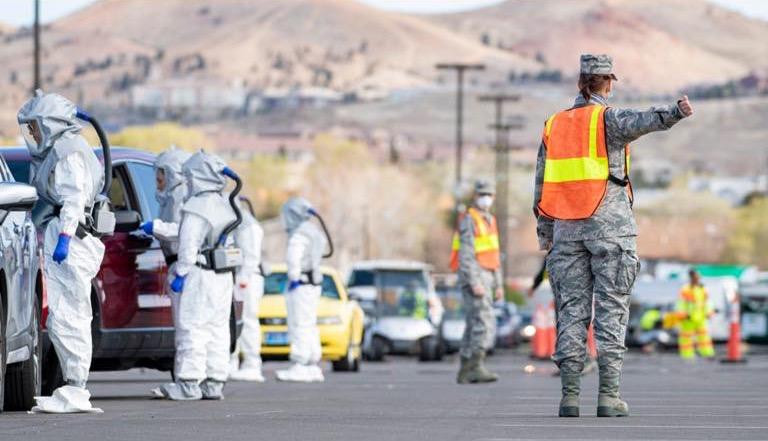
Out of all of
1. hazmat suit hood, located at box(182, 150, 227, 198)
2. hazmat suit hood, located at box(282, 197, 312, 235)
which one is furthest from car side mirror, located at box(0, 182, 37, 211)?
hazmat suit hood, located at box(282, 197, 312, 235)

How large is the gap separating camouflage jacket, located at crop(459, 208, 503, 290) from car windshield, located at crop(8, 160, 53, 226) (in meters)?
6.92

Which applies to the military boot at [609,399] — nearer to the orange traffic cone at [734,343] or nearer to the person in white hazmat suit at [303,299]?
the person in white hazmat suit at [303,299]

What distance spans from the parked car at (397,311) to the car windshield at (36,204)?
84.9 ft

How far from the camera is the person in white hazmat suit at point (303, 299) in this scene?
2614cm

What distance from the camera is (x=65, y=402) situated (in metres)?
15.7

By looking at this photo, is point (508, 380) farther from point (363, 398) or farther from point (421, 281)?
point (421, 281)

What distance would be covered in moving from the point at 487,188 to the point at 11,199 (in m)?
11.8

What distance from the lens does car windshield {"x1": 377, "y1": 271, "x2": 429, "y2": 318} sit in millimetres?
47188

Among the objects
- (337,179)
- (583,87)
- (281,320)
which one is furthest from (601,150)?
(337,179)

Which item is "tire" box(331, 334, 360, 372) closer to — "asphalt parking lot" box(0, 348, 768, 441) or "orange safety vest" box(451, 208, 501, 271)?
"orange safety vest" box(451, 208, 501, 271)

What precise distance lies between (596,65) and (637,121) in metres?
0.56

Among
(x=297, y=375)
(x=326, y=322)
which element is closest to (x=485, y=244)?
(x=297, y=375)

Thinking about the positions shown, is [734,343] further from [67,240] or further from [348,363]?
[67,240]

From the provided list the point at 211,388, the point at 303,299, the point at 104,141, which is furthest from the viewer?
the point at 303,299
